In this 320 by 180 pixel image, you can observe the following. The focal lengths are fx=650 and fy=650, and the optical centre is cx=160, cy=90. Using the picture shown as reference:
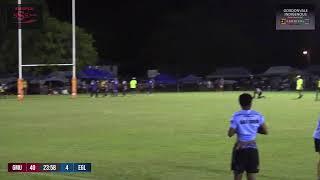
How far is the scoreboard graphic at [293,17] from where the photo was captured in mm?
45094

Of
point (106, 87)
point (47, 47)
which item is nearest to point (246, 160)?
point (106, 87)

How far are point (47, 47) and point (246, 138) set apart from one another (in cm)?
7542

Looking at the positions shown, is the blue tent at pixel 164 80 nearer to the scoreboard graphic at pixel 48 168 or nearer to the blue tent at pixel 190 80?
the blue tent at pixel 190 80

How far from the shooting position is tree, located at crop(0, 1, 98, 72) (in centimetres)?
7844

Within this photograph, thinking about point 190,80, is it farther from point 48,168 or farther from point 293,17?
point 48,168

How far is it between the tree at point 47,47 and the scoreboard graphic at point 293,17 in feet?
126

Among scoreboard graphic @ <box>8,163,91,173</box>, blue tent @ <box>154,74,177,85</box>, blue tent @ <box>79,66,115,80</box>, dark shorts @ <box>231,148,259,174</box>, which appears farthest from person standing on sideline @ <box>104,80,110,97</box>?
dark shorts @ <box>231,148,259,174</box>

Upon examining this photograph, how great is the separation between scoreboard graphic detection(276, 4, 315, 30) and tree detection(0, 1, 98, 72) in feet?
126

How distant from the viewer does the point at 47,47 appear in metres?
83.2

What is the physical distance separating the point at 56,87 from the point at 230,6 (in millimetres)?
35836

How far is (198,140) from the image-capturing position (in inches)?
752

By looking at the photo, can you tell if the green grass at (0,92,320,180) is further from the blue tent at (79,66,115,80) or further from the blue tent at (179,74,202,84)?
the blue tent at (179,74,202,84)

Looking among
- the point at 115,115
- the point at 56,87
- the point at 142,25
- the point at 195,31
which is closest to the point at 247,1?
the point at 195,31

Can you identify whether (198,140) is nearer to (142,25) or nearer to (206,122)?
(206,122)
